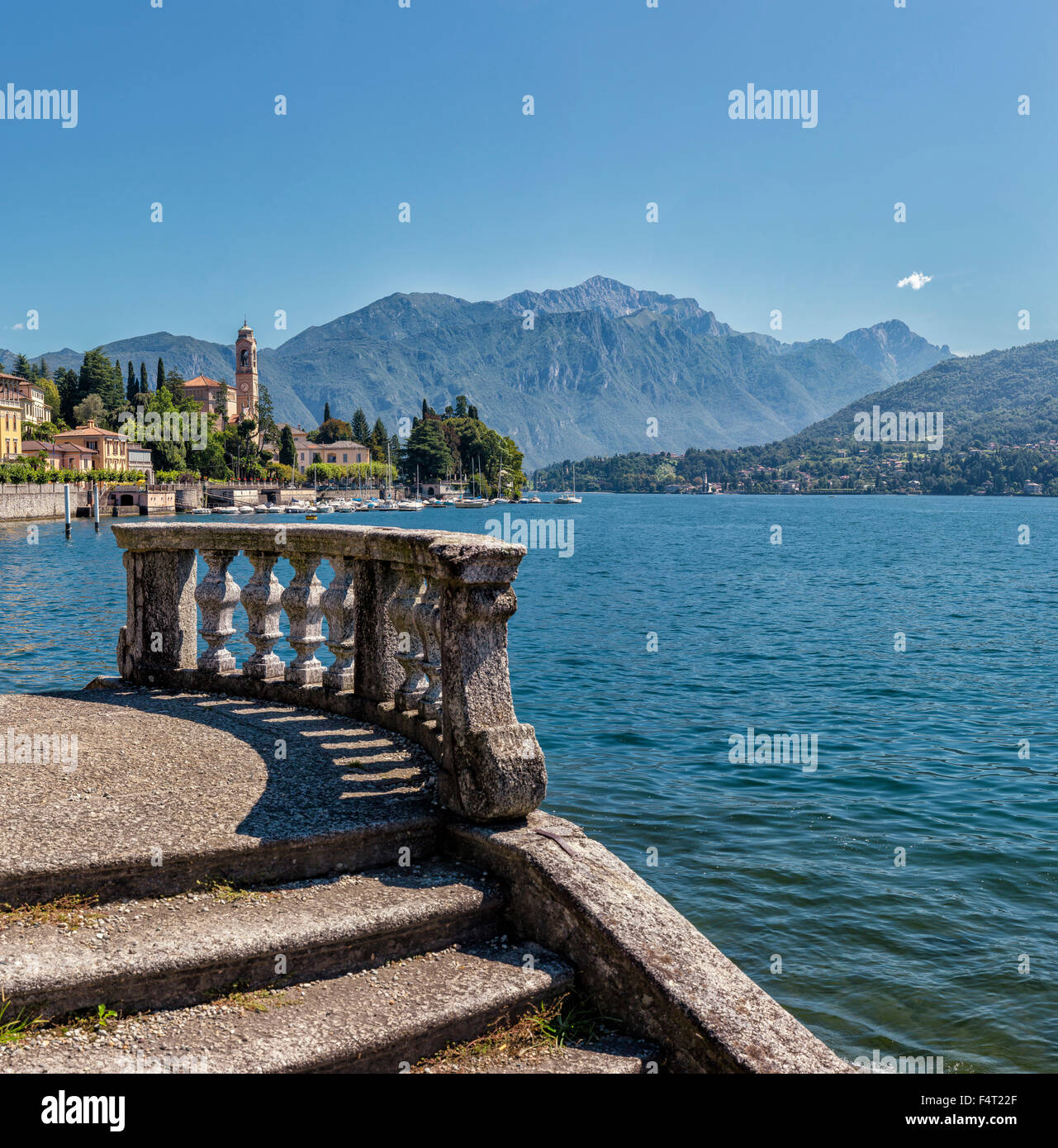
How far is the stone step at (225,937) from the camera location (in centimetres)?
346

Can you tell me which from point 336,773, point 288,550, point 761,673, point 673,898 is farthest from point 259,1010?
point 761,673

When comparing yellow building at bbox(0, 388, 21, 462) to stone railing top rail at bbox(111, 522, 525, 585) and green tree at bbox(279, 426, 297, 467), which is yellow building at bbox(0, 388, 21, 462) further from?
stone railing top rail at bbox(111, 522, 525, 585)

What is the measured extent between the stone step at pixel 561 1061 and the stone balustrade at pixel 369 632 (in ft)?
4.09

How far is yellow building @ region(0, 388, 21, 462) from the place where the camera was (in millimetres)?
120938

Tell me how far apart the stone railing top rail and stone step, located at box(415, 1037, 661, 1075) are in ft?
6.78

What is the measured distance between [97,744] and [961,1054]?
5984 mm

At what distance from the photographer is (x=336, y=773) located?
18.0 feet

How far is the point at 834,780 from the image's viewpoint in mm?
12805

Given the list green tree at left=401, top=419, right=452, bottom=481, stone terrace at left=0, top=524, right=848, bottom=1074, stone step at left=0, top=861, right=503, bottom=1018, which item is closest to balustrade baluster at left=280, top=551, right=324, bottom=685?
stone terrace at left=0, top=524, right=848, bottom=1074

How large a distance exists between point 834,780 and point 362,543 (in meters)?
8.93

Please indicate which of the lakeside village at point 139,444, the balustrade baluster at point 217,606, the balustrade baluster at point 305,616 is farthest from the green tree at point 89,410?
the balustrade baluster at point 305,616

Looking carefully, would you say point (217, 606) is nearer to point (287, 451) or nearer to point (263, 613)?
point (263, 613)

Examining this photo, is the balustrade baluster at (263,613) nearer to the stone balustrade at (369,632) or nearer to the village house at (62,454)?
the stone balustrade at (369,632)

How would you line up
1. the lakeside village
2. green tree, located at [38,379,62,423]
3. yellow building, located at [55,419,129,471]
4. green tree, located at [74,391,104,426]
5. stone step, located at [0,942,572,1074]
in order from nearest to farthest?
stone step, located at [0,942,572,1074] → the lakeside village → yellow building, located at [55,419,129,471] → green tree, located at [74,391,104,426] → green tree, located at [38,379,62,423]
